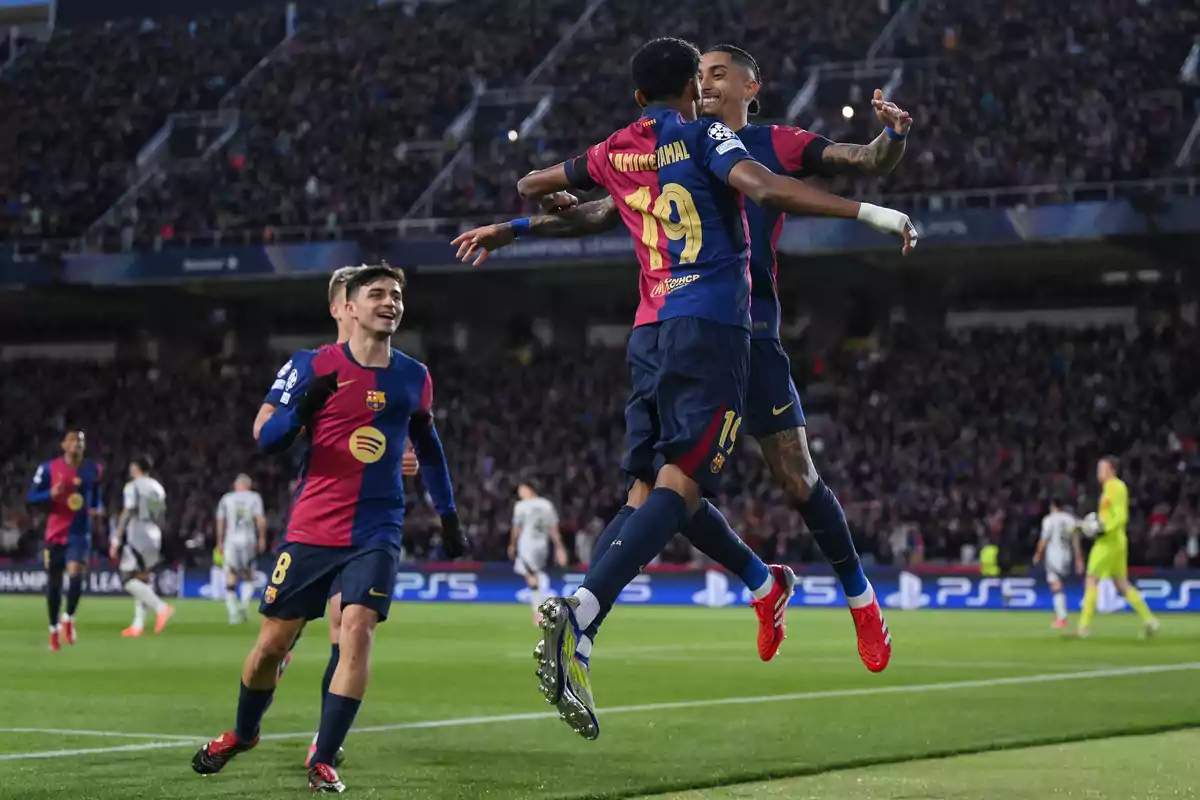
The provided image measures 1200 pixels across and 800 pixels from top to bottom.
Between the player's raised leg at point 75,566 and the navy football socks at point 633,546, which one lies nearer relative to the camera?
the navy football socks at point 633,546

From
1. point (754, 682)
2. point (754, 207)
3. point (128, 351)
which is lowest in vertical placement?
point (754, 682)

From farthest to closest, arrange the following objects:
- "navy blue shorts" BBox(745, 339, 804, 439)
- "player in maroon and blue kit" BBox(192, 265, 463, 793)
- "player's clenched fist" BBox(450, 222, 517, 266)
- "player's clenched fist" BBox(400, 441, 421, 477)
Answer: "player's clenched fist" BBox(400, 441, 421, 477) < "player in maroon and blue kit" BBox(192, 265, 463, 793) < "navy blue shorts" BBox(745, 339, 804, 439) < "player's clenched fist" BBox(450, 222, 517, 266)

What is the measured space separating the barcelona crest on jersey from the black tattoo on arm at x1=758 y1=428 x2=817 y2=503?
2.05 meters

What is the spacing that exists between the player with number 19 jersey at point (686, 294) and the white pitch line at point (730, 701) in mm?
4756

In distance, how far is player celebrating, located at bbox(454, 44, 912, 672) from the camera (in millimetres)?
7465

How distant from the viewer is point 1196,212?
33500mm

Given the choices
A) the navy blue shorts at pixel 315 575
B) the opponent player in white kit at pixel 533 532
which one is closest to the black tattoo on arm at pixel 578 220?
the navy blue shorts at pixel 315 575

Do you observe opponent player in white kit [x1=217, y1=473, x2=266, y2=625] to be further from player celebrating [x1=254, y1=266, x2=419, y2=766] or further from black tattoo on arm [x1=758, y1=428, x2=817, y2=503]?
black tattoo on arm [x1=758, y1=428, x2=817, y2=503]

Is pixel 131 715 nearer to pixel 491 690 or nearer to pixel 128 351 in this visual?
pixel 491 690

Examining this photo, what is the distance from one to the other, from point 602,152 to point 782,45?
34.6m

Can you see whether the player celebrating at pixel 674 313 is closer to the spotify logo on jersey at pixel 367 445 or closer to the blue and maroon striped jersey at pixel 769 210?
the blue and maroon striped jersey at pixel 769 210

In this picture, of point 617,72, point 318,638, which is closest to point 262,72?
point 617,72

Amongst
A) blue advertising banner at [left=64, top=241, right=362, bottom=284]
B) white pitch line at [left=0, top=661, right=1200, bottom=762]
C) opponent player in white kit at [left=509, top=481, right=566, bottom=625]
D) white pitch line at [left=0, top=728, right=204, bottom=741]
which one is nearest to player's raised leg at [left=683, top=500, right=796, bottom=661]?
white pitch line at [left=0, top=661, right=1200, bottom=762]

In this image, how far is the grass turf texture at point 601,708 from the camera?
9094mm
